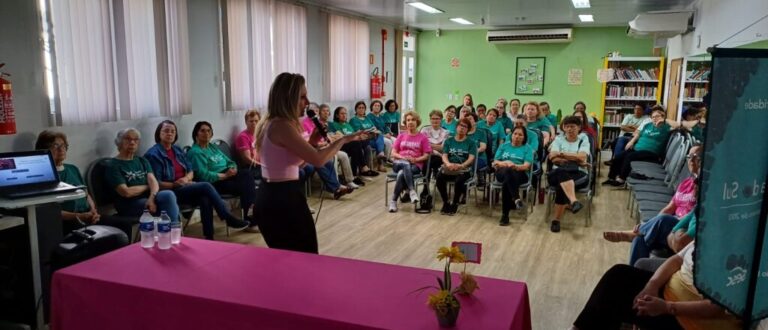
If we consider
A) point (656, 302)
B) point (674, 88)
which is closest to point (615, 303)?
point (656, 302)

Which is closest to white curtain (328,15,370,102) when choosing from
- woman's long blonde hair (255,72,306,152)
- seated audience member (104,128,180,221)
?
seated audience member (104,128,180,221)

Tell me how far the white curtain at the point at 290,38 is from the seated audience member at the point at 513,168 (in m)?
3.11

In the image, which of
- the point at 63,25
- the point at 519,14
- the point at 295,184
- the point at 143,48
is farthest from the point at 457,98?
the point at 295,184

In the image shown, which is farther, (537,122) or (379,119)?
(379,119)

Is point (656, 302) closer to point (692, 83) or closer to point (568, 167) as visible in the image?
point (568, 167)

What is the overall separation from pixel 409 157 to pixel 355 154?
5.78 ft

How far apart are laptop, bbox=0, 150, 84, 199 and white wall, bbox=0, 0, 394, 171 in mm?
778

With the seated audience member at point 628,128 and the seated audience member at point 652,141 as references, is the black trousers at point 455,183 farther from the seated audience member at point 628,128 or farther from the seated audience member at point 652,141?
the seated audience member at point 628,128

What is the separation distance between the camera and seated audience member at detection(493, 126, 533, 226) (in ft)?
18.9

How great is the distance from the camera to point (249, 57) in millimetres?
6531

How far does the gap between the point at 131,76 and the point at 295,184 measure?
305cm

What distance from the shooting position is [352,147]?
7895mm

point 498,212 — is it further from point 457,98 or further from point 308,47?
point 457,98

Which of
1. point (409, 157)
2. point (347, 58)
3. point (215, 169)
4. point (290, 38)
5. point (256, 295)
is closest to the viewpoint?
point (256, 295)
